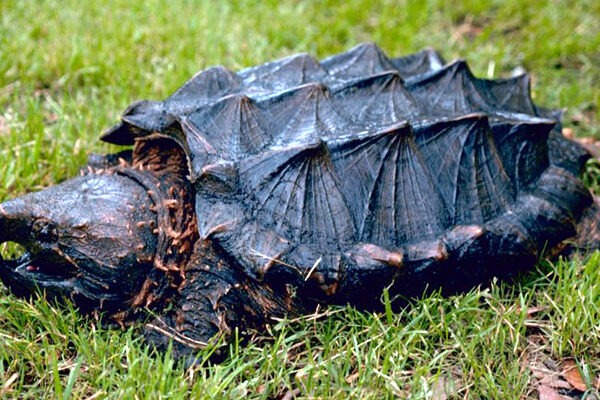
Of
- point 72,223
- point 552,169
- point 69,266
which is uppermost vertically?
point 72,223

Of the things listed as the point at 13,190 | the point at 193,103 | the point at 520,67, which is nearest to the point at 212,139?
the point at 193,103

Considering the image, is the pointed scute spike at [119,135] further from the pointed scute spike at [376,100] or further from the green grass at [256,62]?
the pointed scute spike at [376,100]

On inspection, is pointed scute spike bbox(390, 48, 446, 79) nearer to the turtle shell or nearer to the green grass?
the turtle shell

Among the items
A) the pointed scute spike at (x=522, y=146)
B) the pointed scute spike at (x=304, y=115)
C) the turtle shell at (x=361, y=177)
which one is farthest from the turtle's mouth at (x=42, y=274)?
the pointed scute spike at (x=522, y=146)

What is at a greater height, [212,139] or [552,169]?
[212,139]

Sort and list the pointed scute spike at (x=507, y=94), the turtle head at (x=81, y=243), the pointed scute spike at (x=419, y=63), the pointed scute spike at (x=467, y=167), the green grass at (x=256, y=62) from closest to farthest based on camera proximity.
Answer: the green grass at (x=256, y=62), the turtle head at (x=81, y=243), the pointed scute spike at (x=467, y=167), the pointed scute spike at (x=507, y=94), the pointed scute spike at (x=419, y=63)

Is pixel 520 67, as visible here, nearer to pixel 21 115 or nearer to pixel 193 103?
pixel 193 103

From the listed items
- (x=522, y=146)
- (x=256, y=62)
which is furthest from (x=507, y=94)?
(x=256, y=62)
